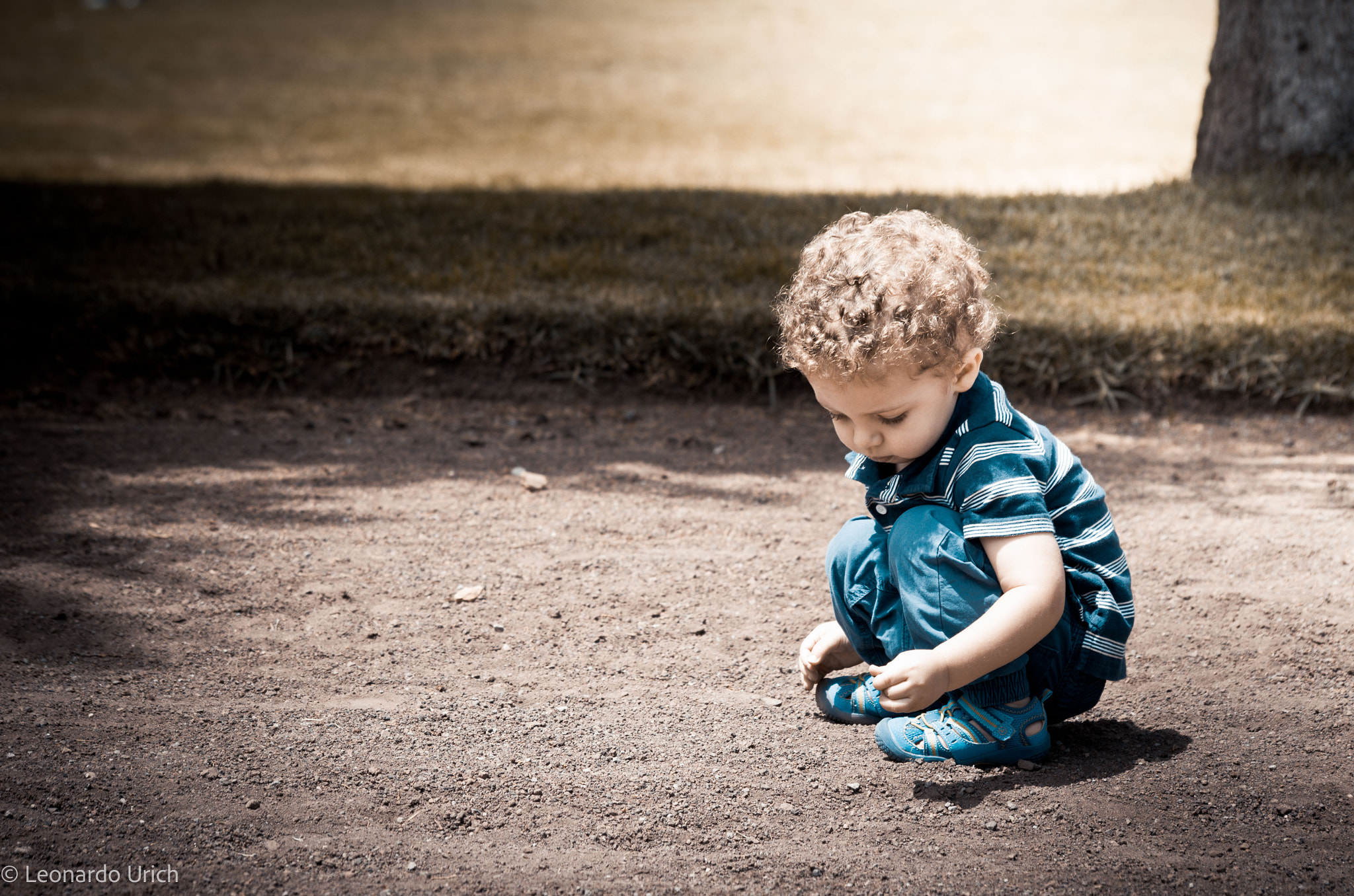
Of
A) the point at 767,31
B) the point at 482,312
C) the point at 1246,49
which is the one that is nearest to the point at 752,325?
the point at 482,312

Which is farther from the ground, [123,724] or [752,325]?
[752,325]

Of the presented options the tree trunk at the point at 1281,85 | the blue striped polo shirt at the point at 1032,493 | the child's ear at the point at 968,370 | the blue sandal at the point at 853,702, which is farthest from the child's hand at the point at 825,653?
the tree trunk at the point at 1281,85

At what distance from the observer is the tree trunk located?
18.7 feet

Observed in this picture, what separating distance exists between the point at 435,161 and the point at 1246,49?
790cm

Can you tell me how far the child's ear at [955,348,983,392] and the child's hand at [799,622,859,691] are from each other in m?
0.60

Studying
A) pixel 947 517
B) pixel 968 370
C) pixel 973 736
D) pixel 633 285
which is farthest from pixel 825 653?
pixel 633 285

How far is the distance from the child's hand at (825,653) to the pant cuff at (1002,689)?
0.99ft

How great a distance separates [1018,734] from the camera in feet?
7.20

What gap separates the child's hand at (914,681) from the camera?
78.1 inches

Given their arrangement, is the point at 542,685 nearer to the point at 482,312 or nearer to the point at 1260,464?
the point at 482,312

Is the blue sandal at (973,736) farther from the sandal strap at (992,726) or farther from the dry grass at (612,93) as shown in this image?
the dry grass at (612,93)

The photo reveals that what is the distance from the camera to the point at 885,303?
2.01m

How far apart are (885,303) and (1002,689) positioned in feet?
2.61

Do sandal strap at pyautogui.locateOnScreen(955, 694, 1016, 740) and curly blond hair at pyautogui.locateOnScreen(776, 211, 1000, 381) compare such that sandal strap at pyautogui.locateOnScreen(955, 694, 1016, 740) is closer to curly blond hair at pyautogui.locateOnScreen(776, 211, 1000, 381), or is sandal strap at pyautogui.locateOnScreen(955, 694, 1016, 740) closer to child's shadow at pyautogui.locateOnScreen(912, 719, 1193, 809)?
child's shadow at pyautogui.locateOnScreen(912, 719, 1193, 809)
